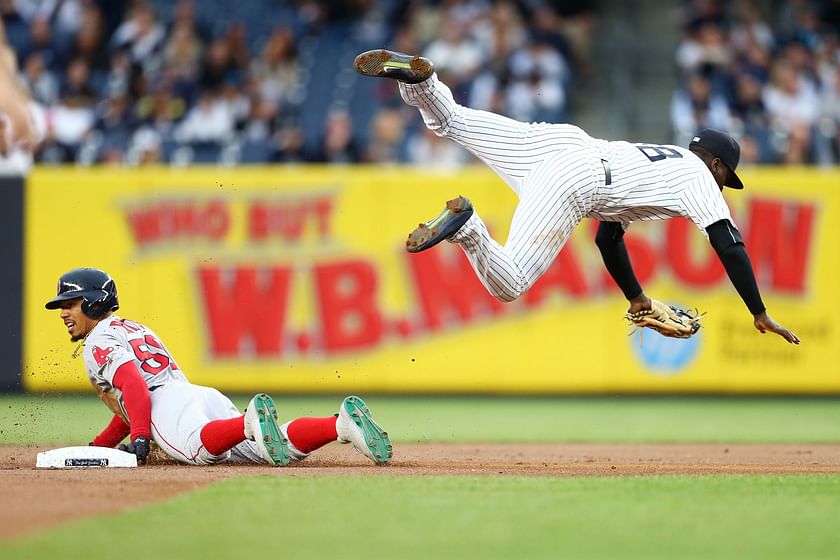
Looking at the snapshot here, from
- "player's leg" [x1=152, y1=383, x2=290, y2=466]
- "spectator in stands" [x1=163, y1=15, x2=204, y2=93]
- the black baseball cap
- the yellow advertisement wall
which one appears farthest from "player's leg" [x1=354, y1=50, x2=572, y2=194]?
"spectator in stands" [x1=163, y1=15, x2=204, y2=93]

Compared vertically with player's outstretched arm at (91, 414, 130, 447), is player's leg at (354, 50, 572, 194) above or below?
above

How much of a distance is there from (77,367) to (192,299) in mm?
1513

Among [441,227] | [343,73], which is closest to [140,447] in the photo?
[441,227]

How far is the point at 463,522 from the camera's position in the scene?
16.7 feet

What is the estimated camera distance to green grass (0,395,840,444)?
9930mm

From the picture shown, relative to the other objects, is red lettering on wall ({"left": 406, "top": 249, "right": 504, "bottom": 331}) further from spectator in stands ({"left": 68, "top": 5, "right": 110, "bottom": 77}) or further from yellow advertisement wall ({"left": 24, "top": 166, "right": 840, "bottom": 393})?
spectator in stands ({"left": 68, "top": 5, "right": 110, "bottom": 77})

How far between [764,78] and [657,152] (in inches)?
342

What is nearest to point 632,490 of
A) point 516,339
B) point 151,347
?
point 151,347

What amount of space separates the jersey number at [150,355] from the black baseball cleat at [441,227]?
66.4 inches

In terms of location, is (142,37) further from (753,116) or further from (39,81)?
(753,116)

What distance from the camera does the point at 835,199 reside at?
13570 mm

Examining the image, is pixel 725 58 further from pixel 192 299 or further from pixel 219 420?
pixel 219 420

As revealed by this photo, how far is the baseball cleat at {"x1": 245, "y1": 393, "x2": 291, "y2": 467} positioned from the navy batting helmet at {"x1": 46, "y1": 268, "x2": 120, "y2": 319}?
1.04 metres

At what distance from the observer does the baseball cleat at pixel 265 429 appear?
662cm
